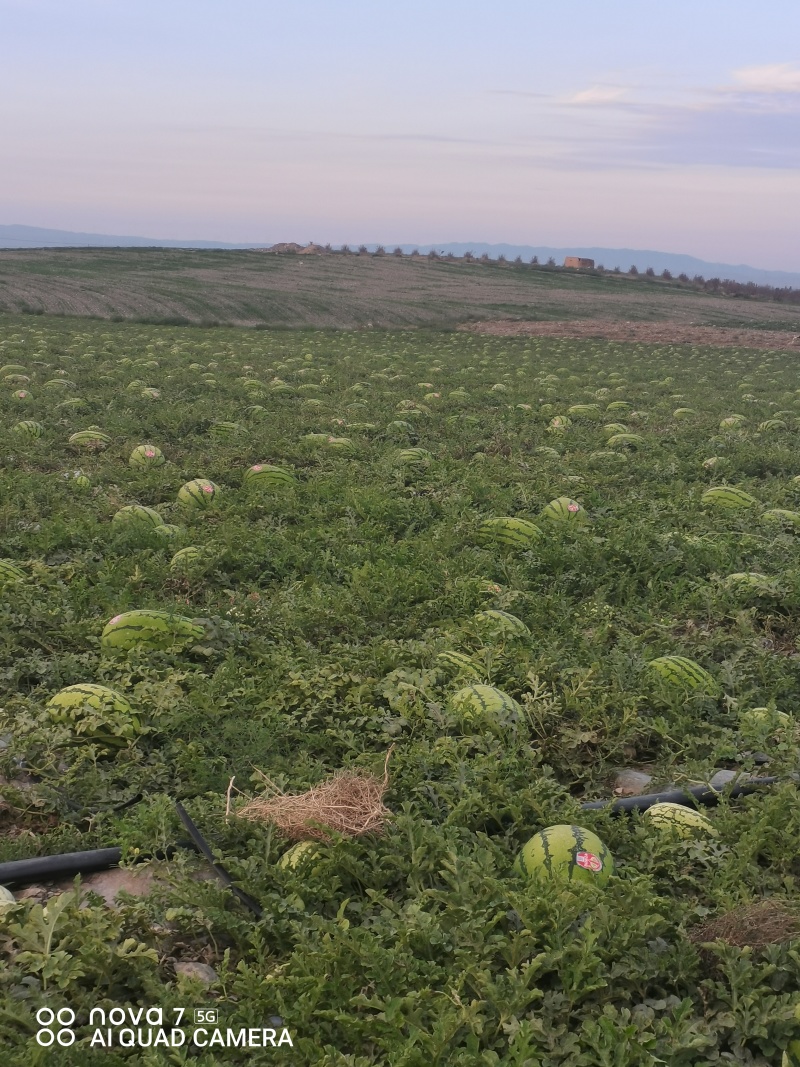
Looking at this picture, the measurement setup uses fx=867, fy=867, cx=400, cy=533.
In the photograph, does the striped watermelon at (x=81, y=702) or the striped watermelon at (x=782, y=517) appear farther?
the striped watermelon at (x=782, y=517)

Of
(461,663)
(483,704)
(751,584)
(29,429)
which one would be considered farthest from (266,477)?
(483,704)

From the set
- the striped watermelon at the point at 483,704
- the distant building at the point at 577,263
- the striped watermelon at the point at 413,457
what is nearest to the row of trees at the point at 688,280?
the distant building at the point at 577,263

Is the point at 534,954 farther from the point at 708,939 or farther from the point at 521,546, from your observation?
the point at 521,546

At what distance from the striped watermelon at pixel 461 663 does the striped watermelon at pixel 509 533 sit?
6.81 ft

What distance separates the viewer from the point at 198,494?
735cm

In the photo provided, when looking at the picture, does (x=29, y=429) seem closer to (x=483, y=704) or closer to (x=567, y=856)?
(x=483, y=704)

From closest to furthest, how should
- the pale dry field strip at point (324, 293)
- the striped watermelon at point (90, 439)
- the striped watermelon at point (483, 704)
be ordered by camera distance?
the striped watermelon at point (483, 704) < the striped watermelon at point (90, 439) < the pale dry field strip at point (324, 293)

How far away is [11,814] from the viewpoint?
3.47m

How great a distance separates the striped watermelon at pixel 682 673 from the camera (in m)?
4.43

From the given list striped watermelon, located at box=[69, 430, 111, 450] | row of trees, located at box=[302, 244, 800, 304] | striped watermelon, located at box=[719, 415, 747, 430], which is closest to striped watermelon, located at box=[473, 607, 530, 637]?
striped watermelon, located at box=[69, 430, 111, 450]

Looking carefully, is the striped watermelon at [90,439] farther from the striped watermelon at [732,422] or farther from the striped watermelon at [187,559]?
the striped watermelon at [732,422]

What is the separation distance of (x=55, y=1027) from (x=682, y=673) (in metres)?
3.25

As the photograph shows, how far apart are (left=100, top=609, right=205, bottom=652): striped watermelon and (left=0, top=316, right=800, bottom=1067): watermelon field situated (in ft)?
Result: 0.06

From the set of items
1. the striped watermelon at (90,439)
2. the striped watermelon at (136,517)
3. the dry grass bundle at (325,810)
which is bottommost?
the dry grass bundle at (325,810)
